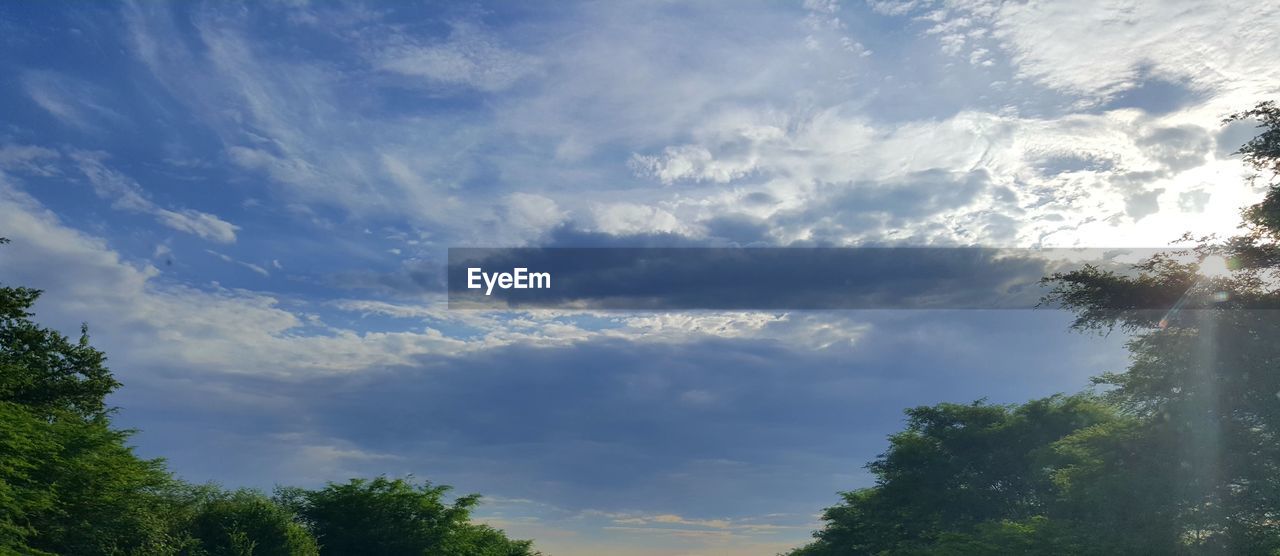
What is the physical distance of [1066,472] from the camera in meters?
40.8

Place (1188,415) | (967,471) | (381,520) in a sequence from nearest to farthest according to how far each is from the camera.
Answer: (1188,415) < (967,471) < (381,520)

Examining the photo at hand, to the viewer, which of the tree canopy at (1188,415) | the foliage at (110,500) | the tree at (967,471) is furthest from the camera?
the tree at (967,471)

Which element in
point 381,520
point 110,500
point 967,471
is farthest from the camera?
point 381,520

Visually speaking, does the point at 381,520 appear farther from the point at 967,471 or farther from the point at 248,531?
the point at 967,471

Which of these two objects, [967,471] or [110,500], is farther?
[967,471]

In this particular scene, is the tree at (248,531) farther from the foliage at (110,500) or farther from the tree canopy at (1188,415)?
the tree canopy at (1188,415)

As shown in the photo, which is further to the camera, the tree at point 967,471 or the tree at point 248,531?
the tree at point 248,531

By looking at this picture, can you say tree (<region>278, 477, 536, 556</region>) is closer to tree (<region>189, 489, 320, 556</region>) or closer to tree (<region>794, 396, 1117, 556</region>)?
tree (<region>189, 489, 320, 556</region>)

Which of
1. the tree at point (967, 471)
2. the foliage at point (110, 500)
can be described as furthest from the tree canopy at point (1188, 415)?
the foliage at point (110, 500)

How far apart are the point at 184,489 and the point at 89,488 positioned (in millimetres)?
24149

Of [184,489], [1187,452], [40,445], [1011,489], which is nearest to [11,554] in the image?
[40,445]

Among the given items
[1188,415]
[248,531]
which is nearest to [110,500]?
[248,531]

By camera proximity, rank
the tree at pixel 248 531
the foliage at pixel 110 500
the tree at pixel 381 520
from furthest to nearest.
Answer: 1. the tree at pixel 381 520
2. the tree at pixel 248 531
3. the foliage at pixel 110 500

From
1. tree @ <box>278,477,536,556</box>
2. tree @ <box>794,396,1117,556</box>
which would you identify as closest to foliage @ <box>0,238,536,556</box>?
tree @ <box>278,477,536,556</box>
